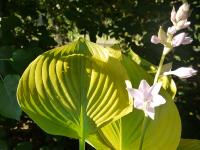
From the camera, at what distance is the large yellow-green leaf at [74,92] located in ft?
3.42

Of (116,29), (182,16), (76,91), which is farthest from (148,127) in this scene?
(116,29)

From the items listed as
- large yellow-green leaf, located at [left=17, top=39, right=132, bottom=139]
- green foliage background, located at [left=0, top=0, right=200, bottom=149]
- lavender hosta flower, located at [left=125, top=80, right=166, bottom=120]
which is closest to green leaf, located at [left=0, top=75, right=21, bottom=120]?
large yellow-green leaf, located at [left=17, top=39, right=132, bottom=139]

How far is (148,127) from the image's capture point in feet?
3.52

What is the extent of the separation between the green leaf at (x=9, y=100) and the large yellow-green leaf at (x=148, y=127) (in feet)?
0.65

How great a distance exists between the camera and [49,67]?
106 cm

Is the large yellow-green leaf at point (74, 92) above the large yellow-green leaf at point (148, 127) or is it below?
above

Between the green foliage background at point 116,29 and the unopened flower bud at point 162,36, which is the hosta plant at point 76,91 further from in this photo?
the green foliage background at point 116,29

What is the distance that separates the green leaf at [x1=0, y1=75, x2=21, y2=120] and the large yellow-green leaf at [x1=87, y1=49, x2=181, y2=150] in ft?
0.65

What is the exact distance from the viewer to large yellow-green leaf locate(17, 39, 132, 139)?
104 cm

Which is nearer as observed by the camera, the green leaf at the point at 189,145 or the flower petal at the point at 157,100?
the flower petal at the point at 157,100

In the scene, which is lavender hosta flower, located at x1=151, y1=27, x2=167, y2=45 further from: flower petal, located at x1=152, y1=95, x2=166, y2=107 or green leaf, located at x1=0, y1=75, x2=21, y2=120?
green leaf, located at x1=0, y1=75, x2=21, y2=120

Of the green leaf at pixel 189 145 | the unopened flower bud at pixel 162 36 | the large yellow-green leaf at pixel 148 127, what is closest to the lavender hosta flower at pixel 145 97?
the unopened flower bud at pixel 162 36

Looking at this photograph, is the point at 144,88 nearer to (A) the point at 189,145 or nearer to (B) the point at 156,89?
(B) the point at 156,89

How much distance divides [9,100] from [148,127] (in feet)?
1.15
